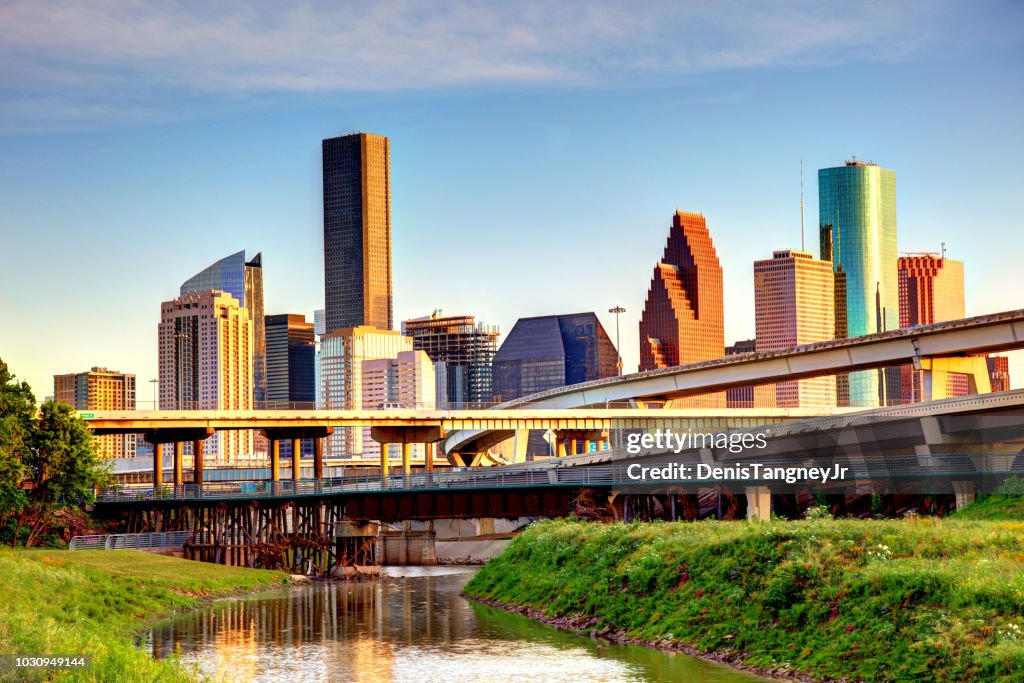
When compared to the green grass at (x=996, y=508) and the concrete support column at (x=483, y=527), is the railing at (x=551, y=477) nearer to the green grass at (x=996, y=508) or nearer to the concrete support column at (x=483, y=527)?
the green grass at (x=996, y=508)

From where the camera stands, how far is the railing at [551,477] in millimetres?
74312

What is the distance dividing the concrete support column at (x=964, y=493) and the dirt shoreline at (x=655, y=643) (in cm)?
2377

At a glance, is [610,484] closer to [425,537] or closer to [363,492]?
[363,492]

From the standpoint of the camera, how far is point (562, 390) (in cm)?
16738

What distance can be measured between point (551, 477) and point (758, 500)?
49.6ft

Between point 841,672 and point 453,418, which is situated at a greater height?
point 453,418

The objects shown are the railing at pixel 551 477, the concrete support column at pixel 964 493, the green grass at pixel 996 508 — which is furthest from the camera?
the railing at pixel 551 477

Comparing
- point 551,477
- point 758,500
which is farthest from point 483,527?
point 758,500

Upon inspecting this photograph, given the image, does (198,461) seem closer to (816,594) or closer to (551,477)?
(551,477)

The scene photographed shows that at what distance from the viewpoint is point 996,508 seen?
66.3 m

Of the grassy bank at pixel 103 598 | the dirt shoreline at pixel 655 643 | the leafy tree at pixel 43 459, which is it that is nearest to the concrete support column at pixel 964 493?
the dirt shoreline at pixel 655 643

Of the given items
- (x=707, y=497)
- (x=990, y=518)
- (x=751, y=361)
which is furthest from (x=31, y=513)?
(x=751, y=361)

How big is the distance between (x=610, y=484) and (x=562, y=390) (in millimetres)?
83231

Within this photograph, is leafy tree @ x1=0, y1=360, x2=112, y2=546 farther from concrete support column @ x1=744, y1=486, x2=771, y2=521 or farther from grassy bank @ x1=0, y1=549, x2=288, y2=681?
concrete support column @ x1=744, y1=486, x2=771, y2=521
